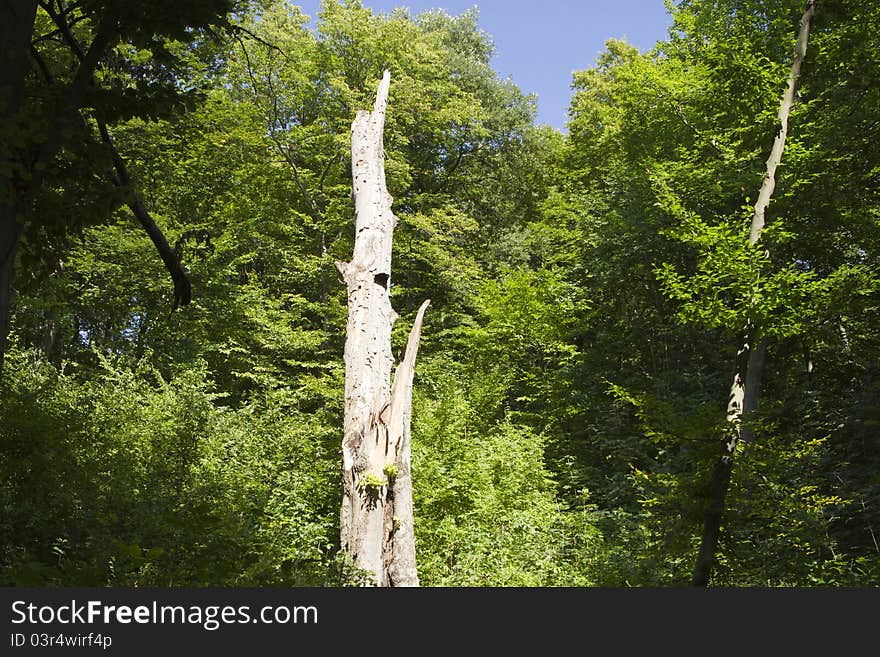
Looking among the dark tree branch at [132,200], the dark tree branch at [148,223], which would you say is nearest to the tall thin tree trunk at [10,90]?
the dark tree branch at [132,200]

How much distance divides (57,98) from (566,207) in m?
17.4

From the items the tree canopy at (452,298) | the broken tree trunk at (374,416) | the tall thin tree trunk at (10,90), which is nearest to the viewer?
the tall thin tree trunk at (10,90)

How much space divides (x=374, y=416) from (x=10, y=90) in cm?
588

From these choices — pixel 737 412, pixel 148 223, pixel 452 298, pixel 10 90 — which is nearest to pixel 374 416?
pixel 737 412

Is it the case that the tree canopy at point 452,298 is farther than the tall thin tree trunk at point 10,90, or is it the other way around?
the tree canopy at point 452,298

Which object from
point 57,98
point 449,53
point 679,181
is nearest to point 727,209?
point 679,181

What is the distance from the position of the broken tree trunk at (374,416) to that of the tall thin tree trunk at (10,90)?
532cm

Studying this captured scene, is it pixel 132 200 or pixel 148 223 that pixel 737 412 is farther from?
pixel 132 200

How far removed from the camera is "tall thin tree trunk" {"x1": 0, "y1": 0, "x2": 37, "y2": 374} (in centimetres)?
330

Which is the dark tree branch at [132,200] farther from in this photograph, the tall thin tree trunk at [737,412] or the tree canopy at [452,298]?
the tall thin tree trunk at [737,412]

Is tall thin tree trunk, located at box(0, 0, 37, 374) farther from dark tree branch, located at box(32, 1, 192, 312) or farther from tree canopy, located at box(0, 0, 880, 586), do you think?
dark tree branch, located at box(32, 1, 192, 312)

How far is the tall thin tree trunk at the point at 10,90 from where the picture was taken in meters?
3.30

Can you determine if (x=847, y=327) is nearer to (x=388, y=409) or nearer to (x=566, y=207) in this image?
(x=566, y=207)

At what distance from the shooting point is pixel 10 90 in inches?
129
